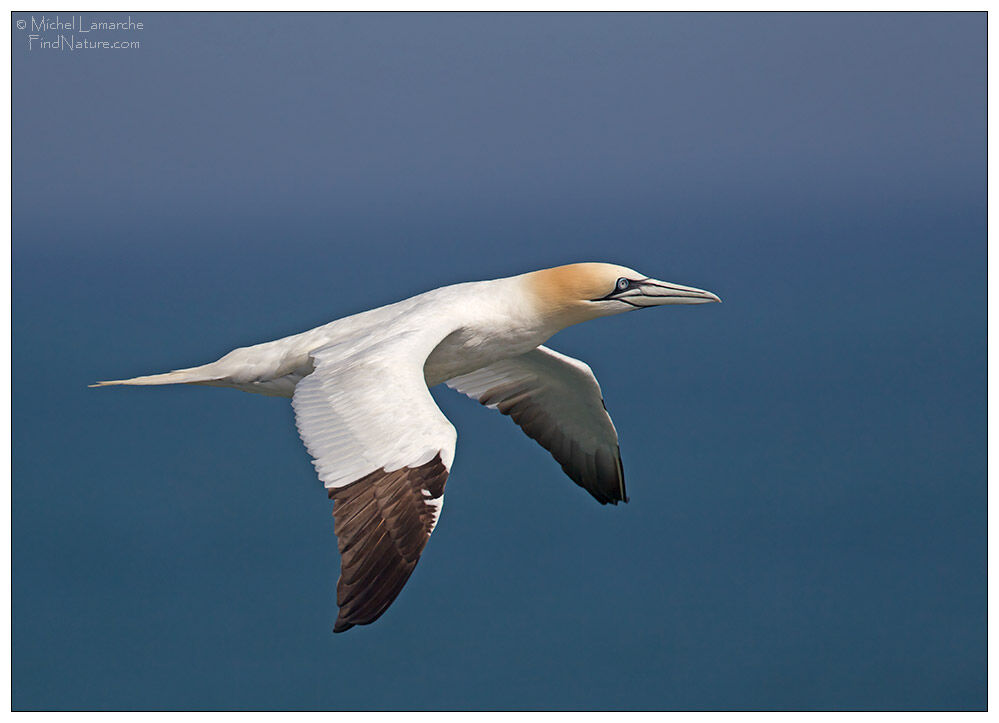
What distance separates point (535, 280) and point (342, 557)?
268 centimetres

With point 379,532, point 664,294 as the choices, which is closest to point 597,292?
point 664,294

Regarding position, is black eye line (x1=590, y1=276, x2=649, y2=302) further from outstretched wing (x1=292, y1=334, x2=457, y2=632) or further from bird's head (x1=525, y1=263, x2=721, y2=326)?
outstretched wing (x1=292, y1=334, x2=457, y2=632)

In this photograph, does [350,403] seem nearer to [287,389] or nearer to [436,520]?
[436,520]

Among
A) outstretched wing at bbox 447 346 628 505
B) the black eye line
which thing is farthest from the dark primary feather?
outstretched wing at bbox 447 346 628 505

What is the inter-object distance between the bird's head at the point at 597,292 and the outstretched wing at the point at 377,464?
1.28 m

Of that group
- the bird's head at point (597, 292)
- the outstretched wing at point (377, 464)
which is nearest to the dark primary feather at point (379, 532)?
the outstretched wing at point (377, 464)

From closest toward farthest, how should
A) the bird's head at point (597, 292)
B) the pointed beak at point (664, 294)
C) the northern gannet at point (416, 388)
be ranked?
1. the northern gannet at point (416, 388)
2. the bird's head at point (597, 292)
3. the pointed beak at point (664, 294)

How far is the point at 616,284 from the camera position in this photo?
8164 mm

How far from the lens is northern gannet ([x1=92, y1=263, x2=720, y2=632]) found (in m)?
6.23

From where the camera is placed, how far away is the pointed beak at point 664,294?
26.8ft

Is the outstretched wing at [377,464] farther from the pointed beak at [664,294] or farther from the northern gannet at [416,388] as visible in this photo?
the pointed beak at [664,294]

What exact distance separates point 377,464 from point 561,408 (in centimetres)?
347

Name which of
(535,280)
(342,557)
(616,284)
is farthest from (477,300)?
(342,557)

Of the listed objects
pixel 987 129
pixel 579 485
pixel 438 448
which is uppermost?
pixel 987 129
